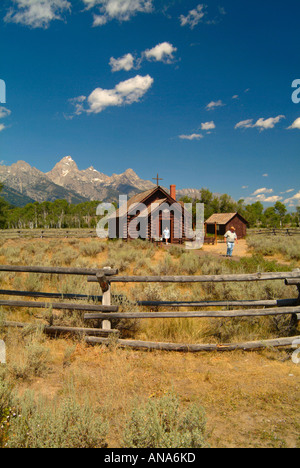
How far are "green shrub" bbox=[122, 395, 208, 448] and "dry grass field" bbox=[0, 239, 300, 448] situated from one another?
0.03 meters

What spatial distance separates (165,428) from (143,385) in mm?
1188

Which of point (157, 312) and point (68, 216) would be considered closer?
point (157, 312)

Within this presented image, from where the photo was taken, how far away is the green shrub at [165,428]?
2326 millimetres

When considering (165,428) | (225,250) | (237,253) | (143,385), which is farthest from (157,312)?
(225,250)

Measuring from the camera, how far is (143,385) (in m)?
3.67

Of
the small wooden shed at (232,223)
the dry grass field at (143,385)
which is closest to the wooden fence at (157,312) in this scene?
the dry grass field at (143,385)

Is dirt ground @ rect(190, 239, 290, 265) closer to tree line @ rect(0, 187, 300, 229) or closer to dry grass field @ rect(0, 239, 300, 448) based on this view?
dry grass field @ rect(0, 239, 300, 448)

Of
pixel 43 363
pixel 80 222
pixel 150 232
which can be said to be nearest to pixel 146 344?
pixel 43 363

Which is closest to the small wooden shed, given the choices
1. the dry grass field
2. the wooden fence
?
the wooden fence

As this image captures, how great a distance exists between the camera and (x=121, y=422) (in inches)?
114

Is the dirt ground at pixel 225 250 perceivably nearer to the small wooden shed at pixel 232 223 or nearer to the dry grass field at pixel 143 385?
the dry grass field at pixel 143 385

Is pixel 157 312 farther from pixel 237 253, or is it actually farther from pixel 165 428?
pixel 237 253

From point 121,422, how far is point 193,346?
6.69 feet
